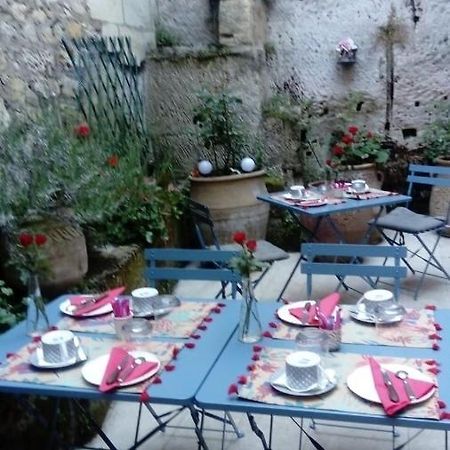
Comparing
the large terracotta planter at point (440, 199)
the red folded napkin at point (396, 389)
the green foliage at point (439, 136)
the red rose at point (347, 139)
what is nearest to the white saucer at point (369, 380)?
the red folded napkin at point (396, 389)

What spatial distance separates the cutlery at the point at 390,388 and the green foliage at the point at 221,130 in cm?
341

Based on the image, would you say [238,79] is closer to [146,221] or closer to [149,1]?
[149,1]

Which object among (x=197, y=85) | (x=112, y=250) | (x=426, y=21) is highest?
(x=426, y=21)

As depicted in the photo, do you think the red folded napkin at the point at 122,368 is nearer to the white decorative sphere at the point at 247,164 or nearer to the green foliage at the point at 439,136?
the white decorative sphere at the point at 247,164

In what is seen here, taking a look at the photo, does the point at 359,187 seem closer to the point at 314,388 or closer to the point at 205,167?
the point at 205,167

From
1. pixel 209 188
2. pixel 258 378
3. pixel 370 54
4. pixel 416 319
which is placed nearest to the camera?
pixel 258 378

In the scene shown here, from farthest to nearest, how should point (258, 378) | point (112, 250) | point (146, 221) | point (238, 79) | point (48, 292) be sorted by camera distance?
point (238, 79) → point (146, 221) → point (112, 250) → point (48, 292) → point (258, 378)

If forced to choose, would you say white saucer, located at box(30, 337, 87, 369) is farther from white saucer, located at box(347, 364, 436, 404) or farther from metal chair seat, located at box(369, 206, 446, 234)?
metal chair seat, located at box(369, 206, 446, 234)

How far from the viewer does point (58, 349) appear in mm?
1739

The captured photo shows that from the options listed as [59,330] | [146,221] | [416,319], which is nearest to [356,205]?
[146,221]

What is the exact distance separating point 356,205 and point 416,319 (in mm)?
1759

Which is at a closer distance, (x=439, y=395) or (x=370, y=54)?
(x=439, y=395)

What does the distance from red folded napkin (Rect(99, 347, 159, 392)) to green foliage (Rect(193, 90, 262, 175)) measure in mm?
3215

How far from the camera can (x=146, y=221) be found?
3787 millimetres
